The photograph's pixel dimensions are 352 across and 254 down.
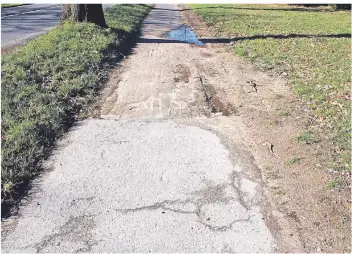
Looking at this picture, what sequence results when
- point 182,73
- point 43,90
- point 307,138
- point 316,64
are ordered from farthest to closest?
point 316,64 → point 182,73 → point 43,90 → point 307,138

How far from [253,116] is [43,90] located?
290 cm

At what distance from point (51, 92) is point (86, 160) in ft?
6.35

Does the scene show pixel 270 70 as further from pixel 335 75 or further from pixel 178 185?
pixel 178 185

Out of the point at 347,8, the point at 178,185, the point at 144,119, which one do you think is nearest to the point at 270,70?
the point at 144,119

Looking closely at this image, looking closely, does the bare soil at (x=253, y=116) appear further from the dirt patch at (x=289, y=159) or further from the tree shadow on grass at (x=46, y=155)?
the tree shadow on grass at (x=46, y=155)

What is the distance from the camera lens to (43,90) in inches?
218

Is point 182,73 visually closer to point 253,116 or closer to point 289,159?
point 253,116

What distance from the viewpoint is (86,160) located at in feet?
13.1

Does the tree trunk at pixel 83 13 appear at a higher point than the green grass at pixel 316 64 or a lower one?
higher

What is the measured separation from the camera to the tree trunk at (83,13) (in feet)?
33.3

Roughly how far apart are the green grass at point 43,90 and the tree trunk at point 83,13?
1202 mm

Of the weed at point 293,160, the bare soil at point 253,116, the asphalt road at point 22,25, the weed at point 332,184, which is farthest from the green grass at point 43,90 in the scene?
the weed at point 332,184

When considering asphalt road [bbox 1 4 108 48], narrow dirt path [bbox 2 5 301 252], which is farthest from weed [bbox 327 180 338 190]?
asphalt road [bbox 1 4 108 48]

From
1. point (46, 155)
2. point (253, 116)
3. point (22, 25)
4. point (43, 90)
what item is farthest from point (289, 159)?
point (22, 25)
